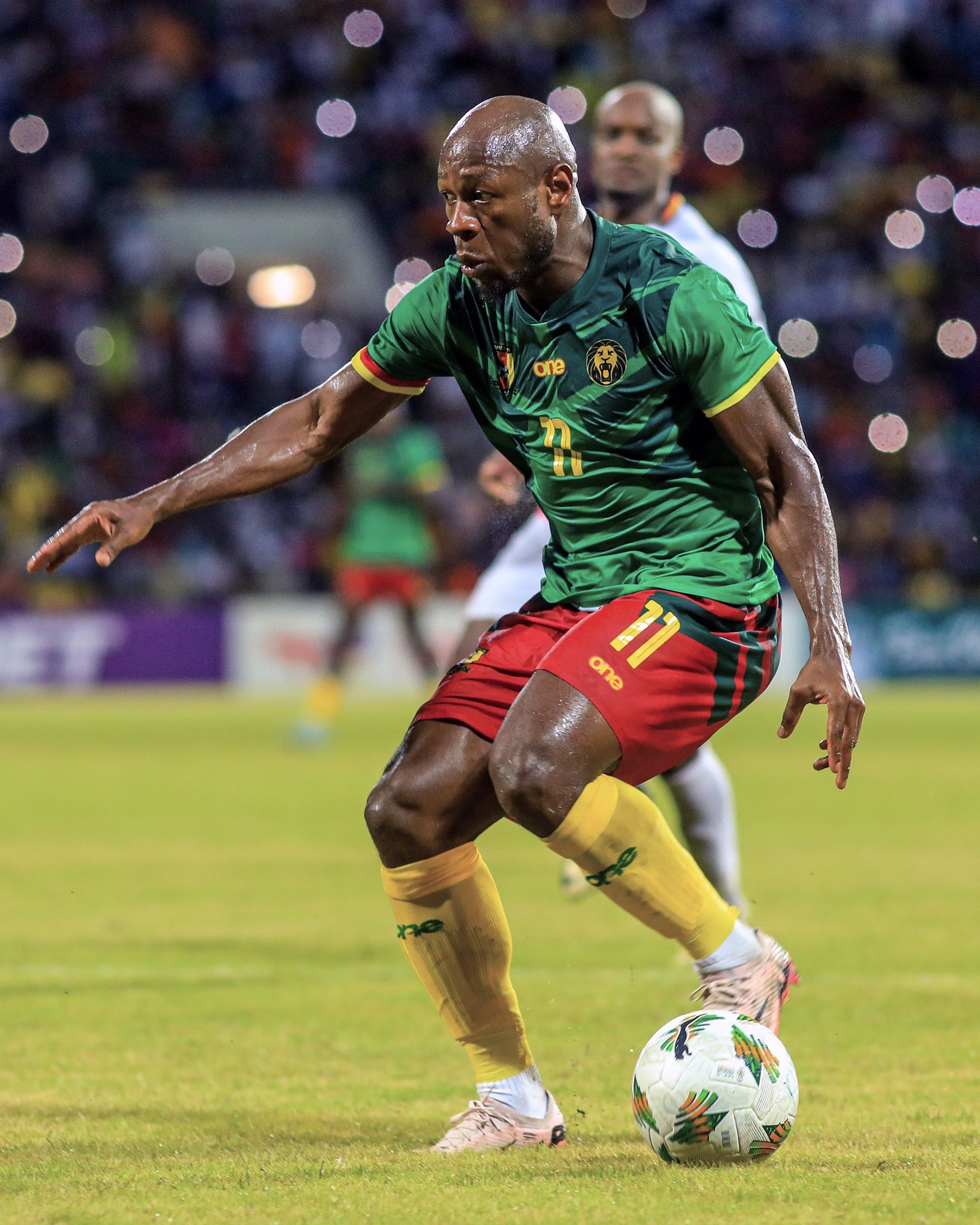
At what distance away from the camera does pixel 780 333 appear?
903 inches

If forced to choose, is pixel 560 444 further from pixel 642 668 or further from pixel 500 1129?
pixel 500 1129

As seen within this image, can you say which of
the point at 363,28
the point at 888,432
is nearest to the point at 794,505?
the point at 888,432

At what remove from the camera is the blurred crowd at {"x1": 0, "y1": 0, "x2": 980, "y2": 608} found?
2073 centimetres

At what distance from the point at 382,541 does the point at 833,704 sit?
36.2 feet

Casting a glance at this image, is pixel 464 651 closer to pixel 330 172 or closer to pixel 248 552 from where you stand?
pixel 248 552

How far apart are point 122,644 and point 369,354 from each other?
1580 centimetres

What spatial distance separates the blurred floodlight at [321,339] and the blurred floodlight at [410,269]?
1303mm

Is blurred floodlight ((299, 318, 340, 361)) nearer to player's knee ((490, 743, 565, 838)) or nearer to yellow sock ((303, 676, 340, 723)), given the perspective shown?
yellow sock ((303, 676, 340, 723))

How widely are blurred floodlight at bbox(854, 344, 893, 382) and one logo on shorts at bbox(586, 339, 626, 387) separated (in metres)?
19.5

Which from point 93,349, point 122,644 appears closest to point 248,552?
point 122,644

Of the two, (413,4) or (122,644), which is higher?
(413,4)

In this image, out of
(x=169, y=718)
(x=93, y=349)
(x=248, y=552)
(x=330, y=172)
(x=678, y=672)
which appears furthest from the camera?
(x=330, y=172)

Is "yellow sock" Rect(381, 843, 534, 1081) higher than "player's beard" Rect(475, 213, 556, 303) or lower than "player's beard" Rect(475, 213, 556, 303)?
lower

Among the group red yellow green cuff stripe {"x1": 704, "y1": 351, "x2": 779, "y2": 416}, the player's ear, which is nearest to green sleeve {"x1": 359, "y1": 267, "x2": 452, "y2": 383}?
the player's ear
